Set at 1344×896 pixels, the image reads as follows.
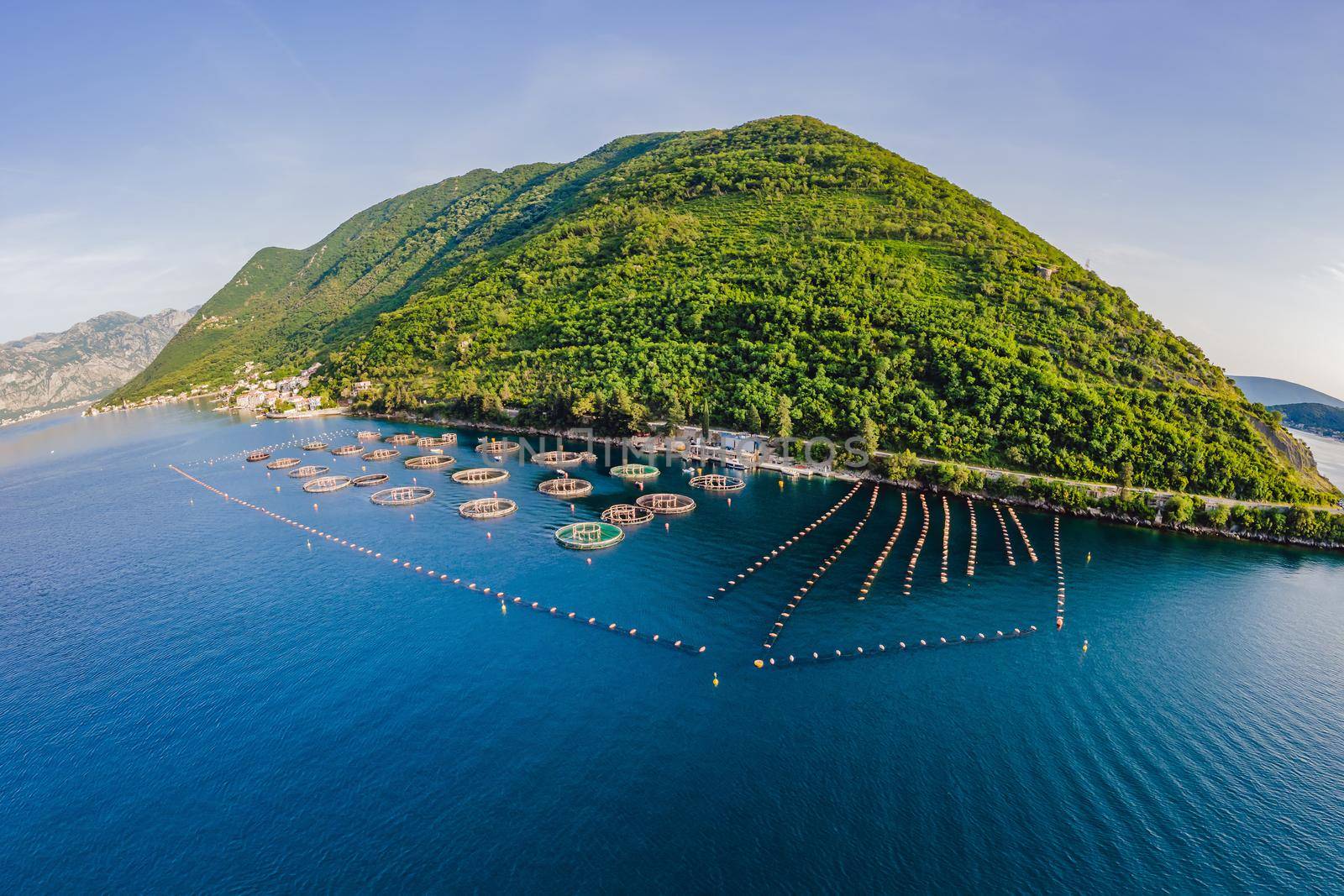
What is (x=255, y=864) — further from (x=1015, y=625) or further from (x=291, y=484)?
(x=291, y=484)

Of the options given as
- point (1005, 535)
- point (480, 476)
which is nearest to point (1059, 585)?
point (1005, 535)

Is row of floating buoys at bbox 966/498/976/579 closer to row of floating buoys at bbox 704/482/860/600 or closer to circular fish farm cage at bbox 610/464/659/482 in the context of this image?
row of floating buoys at bbox 704/482/860/600

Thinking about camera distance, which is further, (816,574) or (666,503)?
(666,503)

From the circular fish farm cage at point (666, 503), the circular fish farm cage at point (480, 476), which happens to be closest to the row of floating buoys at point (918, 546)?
the circular fish farm cage at point (666, 503)

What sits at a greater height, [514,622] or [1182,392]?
[1182,392]

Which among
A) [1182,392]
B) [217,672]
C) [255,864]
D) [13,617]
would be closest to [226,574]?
[13,617]

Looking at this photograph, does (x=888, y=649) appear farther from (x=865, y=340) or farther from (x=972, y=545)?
(x=865, y=340)
